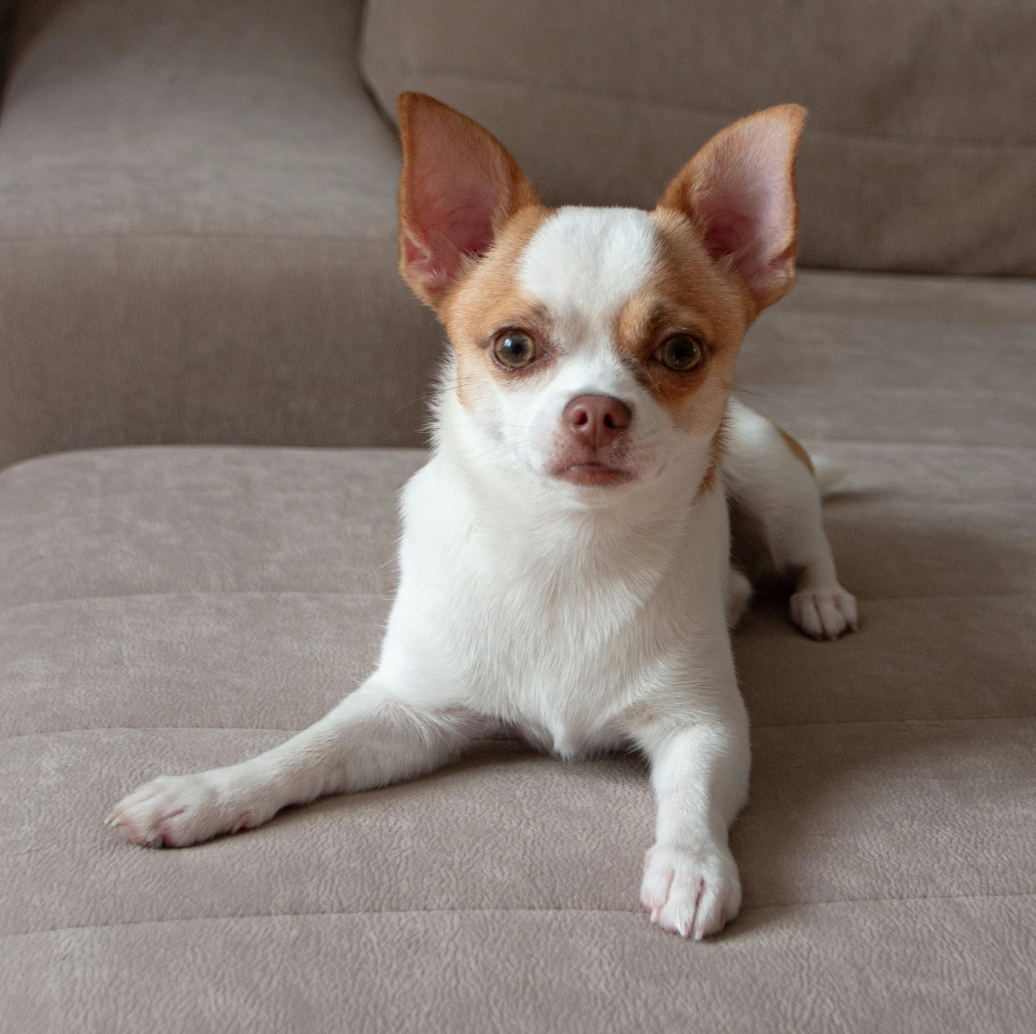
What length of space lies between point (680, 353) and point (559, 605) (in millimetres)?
298

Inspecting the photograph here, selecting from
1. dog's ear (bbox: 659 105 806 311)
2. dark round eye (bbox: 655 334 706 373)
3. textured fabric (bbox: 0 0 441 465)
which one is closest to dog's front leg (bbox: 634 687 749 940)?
dark round eye (bbox: 655 334 706 373)

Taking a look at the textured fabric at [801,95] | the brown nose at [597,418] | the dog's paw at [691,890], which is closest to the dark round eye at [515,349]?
the brown nose at [597,418]

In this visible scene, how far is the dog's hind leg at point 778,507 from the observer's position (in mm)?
1526

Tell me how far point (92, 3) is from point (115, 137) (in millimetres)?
705

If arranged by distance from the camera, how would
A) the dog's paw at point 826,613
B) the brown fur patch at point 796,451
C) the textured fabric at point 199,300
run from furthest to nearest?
1. the textured fabric at point 199,300
2. the brown fur patch at point 796,451
3. the dog's paw at point 826,613

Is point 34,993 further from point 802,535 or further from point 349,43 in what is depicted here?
point 349,43

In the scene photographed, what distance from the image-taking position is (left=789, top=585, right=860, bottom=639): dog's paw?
56.6 inches

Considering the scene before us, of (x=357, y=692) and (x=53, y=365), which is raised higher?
(x=357, y=692)

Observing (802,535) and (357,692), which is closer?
(357,692)

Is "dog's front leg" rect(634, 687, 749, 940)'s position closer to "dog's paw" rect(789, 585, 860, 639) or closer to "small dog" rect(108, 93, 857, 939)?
"small dog" rect(108, 93, 857, 939)

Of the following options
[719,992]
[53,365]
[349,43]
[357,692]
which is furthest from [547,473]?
[349,43]

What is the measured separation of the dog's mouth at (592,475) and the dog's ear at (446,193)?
0.32 meters

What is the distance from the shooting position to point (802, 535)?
1.55m

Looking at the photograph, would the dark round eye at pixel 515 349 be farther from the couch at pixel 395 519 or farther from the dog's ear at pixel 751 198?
the couch at pixel 395 519
